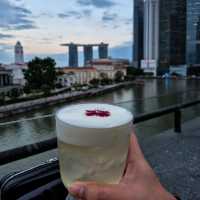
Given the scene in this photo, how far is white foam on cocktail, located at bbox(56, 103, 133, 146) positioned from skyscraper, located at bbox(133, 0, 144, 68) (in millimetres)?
54999

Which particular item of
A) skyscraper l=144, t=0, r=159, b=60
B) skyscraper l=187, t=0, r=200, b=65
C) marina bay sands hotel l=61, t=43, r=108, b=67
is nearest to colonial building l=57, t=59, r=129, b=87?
skyscraper l=144, t=0, r=159, b=60

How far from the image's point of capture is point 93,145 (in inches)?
16.6

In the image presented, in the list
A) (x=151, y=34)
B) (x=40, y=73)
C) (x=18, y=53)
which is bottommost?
(x=40, y=73)

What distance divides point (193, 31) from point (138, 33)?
15312 mm

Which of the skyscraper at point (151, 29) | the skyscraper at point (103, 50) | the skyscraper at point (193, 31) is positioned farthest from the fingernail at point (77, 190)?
the skyscraper at point (103, 50)

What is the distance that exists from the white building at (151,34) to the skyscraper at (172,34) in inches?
24.8

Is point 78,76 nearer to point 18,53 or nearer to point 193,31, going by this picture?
point 193,31

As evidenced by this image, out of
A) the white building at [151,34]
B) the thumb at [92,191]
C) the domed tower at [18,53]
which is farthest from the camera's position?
the domed tower at [18,53]

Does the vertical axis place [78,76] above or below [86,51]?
below

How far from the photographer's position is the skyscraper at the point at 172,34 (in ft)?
151

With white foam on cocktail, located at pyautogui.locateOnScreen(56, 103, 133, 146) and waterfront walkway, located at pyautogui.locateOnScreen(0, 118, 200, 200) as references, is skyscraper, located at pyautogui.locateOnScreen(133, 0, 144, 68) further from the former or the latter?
white foam on cocktail, located at pyautogui.locateOnScreen(56, 103, 133, 146)

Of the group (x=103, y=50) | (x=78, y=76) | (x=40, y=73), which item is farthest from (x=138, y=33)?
(x=40, y=73)

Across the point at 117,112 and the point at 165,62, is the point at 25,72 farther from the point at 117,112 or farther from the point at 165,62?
the point at 117,112

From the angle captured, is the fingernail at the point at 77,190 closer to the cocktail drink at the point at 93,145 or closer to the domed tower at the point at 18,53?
the cocktail drink at the point at 93,145
